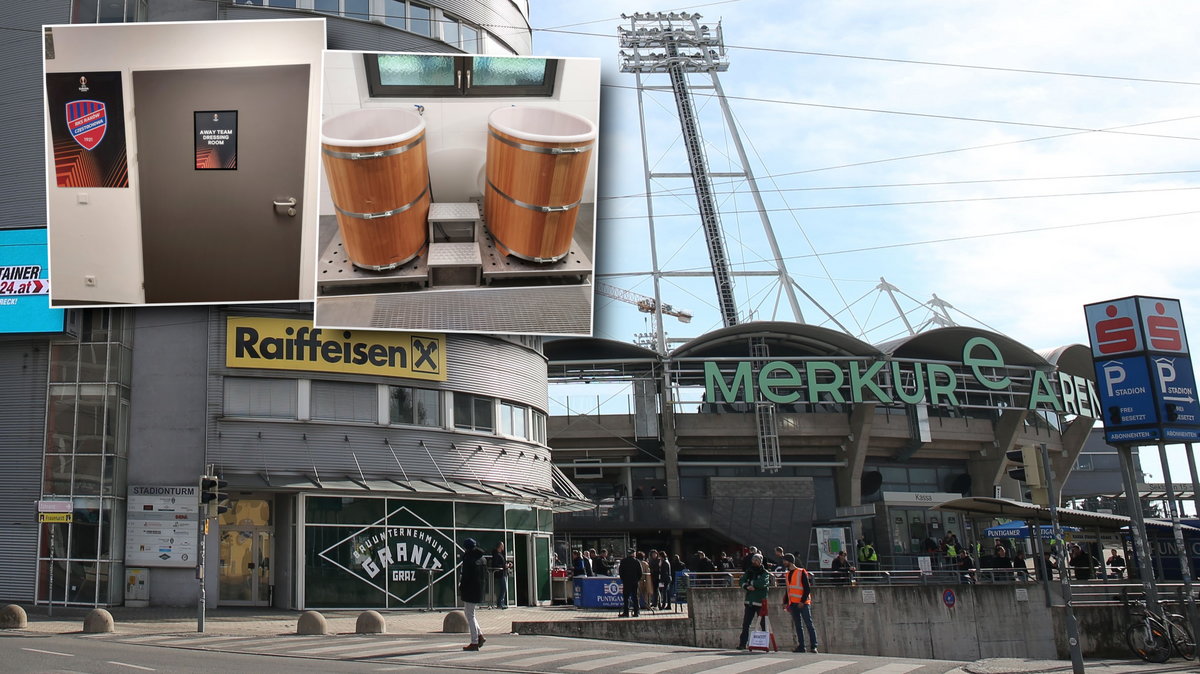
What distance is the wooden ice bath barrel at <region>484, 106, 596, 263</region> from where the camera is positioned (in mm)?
20266

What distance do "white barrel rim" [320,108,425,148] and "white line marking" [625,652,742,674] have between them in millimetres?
10727

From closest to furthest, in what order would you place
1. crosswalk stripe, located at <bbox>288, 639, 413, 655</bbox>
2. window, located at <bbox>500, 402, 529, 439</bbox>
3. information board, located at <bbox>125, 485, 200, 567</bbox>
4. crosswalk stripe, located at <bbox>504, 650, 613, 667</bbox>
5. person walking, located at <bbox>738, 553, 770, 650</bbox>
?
crosswalk stripe, located at <bbox>504, 650, 613, 667</bbox> < crosswalk stripe, located at <bbox>288, 639, 413, 655</bbox> < person walking, located at <bbox>738, 553, 770, 650</bbox> < information board, located at <bbox>125, 485, 200, 567</bbox> < window, located at <bbox>500, 402, 529, 439</bbox>

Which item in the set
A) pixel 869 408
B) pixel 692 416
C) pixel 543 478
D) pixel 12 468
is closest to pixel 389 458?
pixel 543 478

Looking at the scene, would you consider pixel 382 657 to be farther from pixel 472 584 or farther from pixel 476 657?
pixel 472 584

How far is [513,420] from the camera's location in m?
30.8

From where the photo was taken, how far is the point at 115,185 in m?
22.3

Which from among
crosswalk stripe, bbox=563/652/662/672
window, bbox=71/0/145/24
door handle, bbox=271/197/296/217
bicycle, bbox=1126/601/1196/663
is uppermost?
window, bbox=71/0/145/24

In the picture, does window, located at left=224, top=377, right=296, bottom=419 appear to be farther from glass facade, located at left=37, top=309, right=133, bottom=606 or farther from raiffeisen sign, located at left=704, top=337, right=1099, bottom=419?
raiffeisen sign, located at left=704, top=337, right=1099, bottom=419

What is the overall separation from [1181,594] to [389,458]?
17.9 m

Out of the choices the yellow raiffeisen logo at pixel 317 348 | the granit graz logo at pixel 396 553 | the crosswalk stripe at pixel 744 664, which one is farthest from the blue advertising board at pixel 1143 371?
the yellow raiffeisen logo at pixel 317 348

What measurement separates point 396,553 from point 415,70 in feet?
39.7

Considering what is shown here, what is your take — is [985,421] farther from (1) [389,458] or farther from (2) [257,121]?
(2) [257,121]

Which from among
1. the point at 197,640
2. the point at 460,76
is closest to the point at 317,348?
the point at 460,76

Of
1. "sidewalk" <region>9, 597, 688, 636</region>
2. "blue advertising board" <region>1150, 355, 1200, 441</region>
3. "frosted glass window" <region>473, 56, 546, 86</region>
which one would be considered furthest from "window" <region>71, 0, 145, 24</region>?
"blue advertising board" <region>1150, 355, 1200, 441</region>
